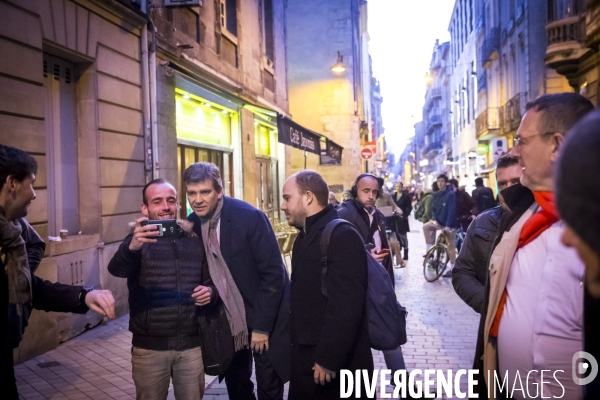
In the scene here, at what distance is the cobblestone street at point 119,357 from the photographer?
5.46 metres

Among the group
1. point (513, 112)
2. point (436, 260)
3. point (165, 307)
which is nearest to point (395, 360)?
point (165, 307)

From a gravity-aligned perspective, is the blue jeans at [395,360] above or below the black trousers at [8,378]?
below

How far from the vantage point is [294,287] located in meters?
3.36

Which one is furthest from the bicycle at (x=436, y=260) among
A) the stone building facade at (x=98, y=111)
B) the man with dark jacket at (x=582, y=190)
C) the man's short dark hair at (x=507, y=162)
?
the man with dark jacket at (x=582, y=190)

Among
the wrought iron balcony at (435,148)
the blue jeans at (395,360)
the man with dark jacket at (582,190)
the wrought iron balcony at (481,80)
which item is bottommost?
the blue jeans at (395,360)

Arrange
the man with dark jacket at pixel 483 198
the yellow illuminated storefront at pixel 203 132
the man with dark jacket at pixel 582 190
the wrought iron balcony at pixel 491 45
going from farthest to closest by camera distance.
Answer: the wrought iron balcony at pixel 491 45, the man with dark jacket at pixel 483 198, the yellow illuminated storefront at pixel 203 132, the man with dark jacket at pixel 582 190

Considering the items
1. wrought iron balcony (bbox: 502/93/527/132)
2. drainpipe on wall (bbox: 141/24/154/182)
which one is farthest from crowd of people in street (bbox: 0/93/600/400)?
wrought iron balcony (bbox: 502/93/527/132)

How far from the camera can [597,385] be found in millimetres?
1346

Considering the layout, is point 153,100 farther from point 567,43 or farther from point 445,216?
point 567,43

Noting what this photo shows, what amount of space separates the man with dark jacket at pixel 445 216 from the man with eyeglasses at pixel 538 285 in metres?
9.03

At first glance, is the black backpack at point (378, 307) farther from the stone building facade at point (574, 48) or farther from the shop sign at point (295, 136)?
the stone building facade at point (574, 48)

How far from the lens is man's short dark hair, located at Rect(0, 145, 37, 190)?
2.52 metres

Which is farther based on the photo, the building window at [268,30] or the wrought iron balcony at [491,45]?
the wrought iron balcony at [491,45]

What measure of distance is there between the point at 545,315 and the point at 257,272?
2.03 m
